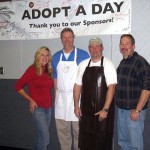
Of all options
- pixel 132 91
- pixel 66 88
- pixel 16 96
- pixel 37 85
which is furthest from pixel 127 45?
pixel 16 96

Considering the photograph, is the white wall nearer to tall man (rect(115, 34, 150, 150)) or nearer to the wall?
the wall

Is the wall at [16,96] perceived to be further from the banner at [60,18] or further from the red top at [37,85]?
the red top at [37,85]

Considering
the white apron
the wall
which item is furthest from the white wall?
the white apron

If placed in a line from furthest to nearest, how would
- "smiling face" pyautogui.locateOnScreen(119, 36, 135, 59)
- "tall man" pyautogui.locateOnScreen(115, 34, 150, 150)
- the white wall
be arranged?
the white wall, "smiling face" pyautogui.locateOnScreen(119, 36, 135, 59), "tall man" pyautogui.locateOnScreen(115, 34, 150, 150)

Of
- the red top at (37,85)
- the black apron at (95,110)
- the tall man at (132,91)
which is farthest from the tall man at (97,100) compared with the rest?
the red top at (37,85)

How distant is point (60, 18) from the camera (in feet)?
11.4

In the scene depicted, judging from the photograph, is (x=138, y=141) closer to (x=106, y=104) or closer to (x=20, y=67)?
(x=106, y=104)

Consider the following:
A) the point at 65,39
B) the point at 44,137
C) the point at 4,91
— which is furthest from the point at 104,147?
the point at 4,91

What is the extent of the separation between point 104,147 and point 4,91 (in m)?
2.01

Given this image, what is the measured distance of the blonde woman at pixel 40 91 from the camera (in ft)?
9.66

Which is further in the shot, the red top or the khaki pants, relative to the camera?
the khaki pants

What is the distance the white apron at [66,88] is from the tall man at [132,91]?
603 mm

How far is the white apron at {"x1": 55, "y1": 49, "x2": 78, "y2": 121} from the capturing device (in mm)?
3010

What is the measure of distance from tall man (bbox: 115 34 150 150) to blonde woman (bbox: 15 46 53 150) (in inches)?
35.9
